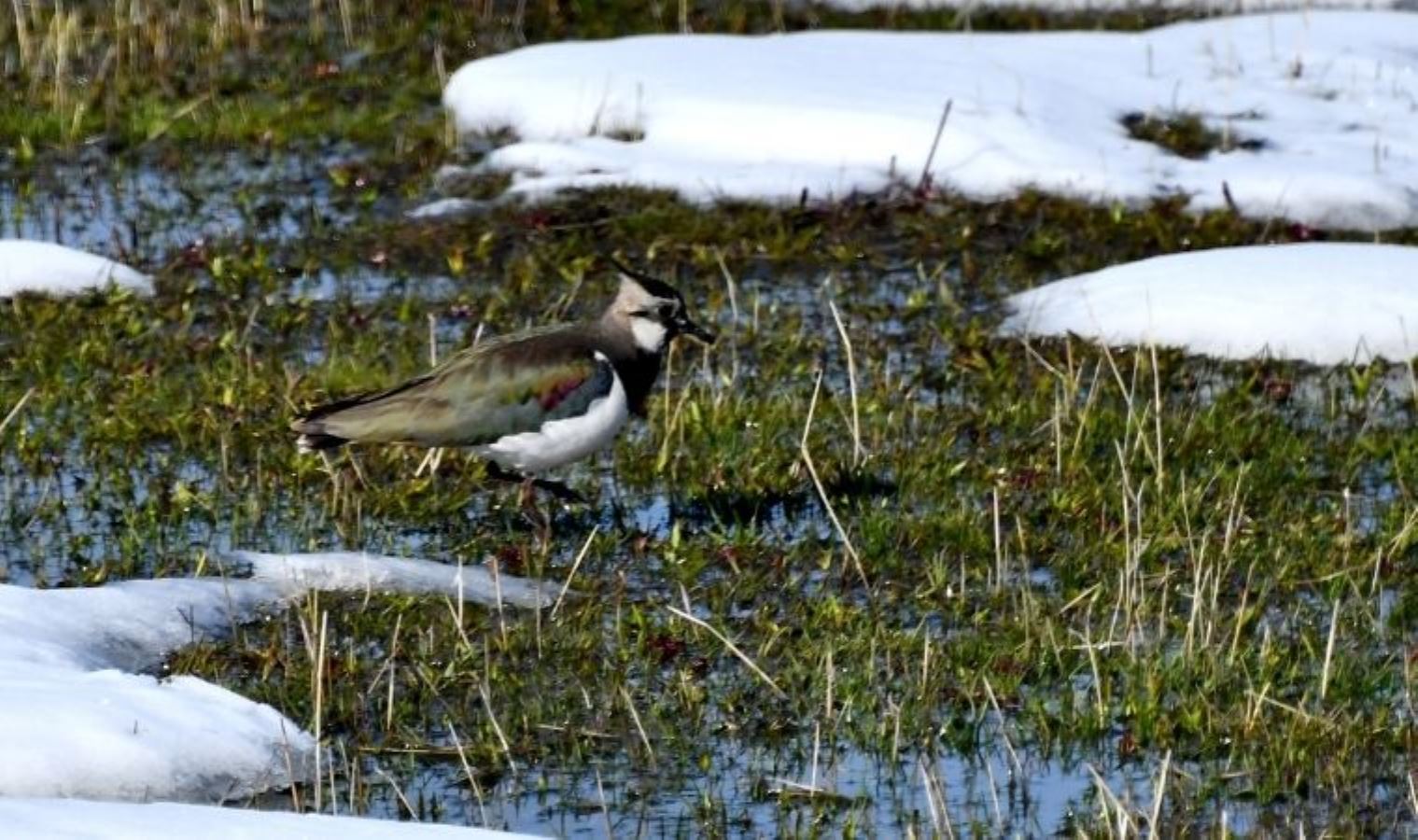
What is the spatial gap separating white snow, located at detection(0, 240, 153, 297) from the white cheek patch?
3832mm

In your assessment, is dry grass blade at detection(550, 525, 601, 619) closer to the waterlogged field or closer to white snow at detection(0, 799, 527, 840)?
the waterlogged field

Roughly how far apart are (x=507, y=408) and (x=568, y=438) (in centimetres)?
25

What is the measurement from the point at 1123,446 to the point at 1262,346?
1.69 m

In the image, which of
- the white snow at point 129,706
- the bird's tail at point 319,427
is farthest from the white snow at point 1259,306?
the white snow at point 129,706

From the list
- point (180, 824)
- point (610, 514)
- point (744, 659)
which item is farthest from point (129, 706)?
point (610, 514)

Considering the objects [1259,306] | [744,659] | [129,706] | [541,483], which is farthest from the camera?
[1259,306]

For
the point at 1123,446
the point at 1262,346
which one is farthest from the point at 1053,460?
the point at 1262,346

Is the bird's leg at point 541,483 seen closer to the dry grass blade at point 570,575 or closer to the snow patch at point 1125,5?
the dry grass blade at point 570,575

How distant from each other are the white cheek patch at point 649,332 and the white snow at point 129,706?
1.49 m

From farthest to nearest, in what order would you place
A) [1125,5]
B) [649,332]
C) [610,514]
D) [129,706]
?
[1125,5] < [610,514] < [649,332] < [129,706]

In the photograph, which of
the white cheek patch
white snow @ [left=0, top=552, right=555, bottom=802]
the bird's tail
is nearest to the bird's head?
the white cheek patch

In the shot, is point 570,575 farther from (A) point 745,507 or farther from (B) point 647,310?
(B) point 647,310

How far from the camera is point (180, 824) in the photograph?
19.9 ft

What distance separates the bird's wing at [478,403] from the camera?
941cm
